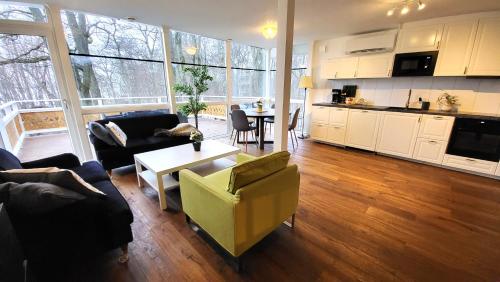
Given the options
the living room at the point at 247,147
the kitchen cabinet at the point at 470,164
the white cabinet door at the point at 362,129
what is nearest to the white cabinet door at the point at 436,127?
the living room at the point at 247,147

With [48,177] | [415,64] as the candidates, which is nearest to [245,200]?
[48,177]

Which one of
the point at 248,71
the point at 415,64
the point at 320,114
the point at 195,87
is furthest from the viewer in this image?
the point at 248,71

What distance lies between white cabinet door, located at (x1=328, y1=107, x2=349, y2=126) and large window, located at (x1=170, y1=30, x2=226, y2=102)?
8.98 ft

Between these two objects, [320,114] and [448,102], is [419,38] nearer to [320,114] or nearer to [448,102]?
[448,102]

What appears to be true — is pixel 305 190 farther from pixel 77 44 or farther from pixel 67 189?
pixel 77 44

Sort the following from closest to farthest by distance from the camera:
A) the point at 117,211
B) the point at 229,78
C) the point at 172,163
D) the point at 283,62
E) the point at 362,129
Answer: the point at 117,211 → the point at 283,62 → the point at 172,163 → the point at 362,129 → the point at 229,78

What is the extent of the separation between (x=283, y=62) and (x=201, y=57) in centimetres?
333

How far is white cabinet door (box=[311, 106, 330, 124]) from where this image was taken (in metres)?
4.62

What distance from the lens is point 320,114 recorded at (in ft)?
15.5

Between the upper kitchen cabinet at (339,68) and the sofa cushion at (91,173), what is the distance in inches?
182

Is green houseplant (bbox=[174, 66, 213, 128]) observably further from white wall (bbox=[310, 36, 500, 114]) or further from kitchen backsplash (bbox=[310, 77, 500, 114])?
kitchen backsplash (bbox=[310, 77, 500, 114])

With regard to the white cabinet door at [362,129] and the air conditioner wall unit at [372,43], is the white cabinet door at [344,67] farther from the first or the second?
the white cabinet door at [362,129]

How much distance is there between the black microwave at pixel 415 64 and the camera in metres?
3.42

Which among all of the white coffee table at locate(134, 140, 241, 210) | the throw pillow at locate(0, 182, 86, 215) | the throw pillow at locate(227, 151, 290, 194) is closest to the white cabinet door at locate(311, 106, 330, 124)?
the white coffee table at locate(134, 140, 241, 210)
